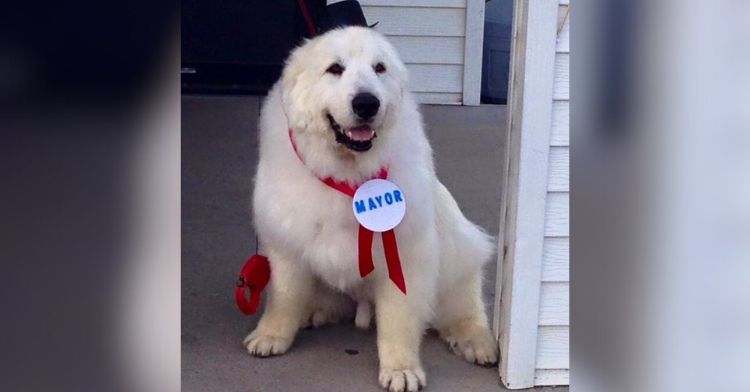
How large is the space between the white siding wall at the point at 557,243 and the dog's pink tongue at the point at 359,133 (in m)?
0.61

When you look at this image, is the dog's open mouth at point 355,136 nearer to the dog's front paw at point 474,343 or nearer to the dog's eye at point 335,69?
the dog's eye at point 335,69

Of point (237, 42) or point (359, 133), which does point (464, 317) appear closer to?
point (359, 133)

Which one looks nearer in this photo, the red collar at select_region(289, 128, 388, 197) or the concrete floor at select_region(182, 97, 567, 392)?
the red collar at select_region(289, 128, 388, 197)

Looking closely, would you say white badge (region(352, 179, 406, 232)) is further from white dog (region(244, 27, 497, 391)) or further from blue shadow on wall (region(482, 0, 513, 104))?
blue shadow on wall (region(482, 0, 513, 104))

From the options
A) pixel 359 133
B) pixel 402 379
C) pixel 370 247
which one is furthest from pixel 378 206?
pixel 402 379

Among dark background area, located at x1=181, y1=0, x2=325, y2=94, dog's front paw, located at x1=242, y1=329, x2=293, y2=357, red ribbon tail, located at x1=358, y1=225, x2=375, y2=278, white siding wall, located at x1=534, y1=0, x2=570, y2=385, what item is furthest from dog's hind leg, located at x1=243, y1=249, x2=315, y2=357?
dark background area, located at x1=181, y1=0, x2=325, y2=94

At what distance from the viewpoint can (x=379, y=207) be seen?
3.33 meters

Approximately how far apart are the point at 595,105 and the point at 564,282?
258 centimetres

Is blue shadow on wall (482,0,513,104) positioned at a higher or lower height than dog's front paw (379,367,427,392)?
higher

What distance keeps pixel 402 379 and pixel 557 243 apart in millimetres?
706

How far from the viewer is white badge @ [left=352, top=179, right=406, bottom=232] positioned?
3307 mm

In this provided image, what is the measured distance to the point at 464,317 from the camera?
3.82m

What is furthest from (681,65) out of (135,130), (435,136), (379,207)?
(435,136)

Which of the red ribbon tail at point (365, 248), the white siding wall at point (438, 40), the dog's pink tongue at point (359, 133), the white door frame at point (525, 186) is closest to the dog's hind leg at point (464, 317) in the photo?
the white door frame at point (525, 186)
